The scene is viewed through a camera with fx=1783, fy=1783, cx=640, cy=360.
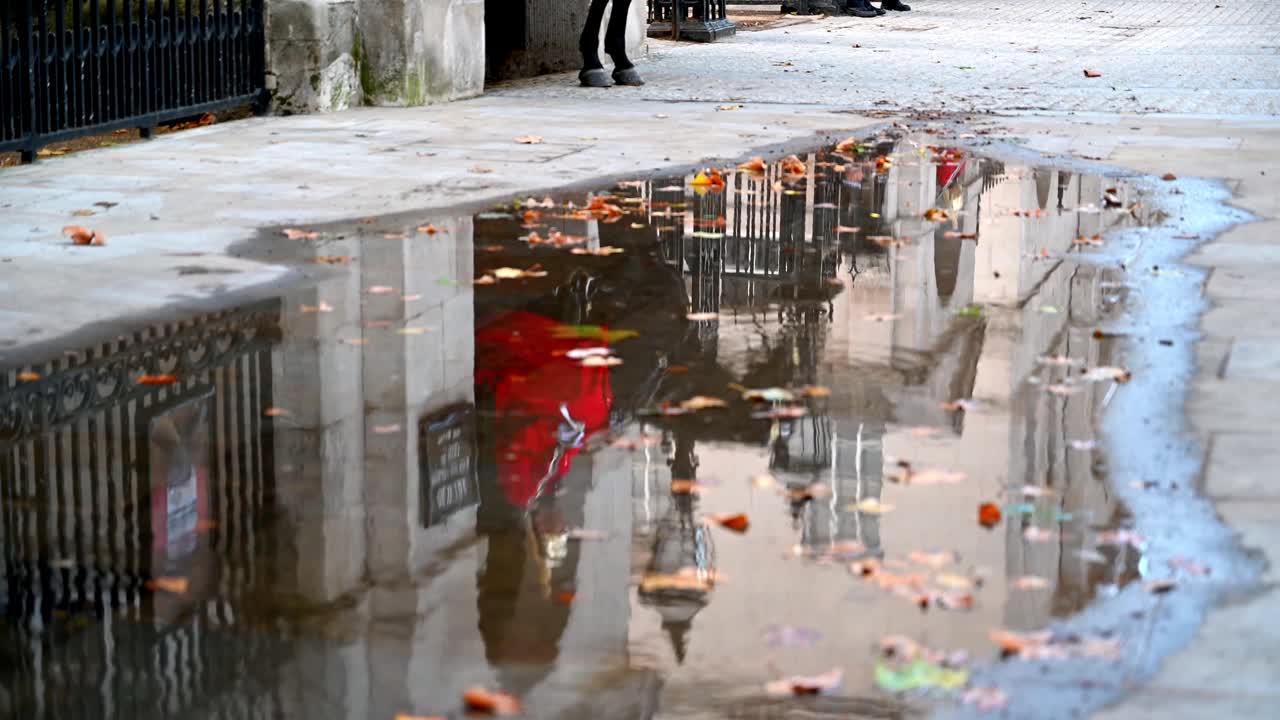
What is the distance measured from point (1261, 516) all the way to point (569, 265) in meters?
4.09

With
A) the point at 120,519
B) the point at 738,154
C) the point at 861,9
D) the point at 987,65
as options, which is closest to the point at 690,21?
the point at 987,65

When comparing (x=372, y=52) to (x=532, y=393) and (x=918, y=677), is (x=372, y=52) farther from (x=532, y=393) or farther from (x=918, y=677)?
(x=918, y=677)

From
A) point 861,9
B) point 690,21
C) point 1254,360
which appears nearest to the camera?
point 1254,360

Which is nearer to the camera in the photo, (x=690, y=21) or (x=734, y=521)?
(x=734, y=521)

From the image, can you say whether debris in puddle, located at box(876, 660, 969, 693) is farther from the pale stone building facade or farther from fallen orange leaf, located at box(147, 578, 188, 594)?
the pale stone building facade

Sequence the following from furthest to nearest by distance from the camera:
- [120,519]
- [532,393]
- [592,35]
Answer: [592,35]
[532,393]
[120,519]

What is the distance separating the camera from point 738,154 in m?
12.0

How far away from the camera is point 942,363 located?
20.1 ft

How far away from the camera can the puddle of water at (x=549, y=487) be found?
11.6 feet

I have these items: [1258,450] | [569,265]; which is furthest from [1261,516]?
[569,265]

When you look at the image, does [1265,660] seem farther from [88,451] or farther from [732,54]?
[732,54]

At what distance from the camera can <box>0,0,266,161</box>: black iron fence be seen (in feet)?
35.6

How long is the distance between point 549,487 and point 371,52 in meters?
10.7

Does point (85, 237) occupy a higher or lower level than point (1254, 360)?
higher
